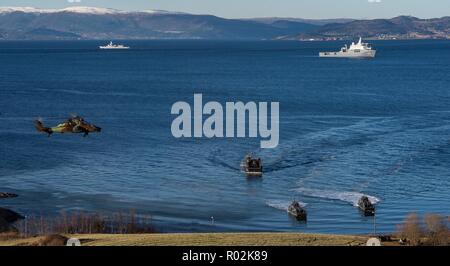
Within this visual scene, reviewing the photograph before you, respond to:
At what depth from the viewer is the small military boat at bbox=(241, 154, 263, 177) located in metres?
73.1

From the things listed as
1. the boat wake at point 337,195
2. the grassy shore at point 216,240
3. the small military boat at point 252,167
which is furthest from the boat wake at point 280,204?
the grassy shore at point 216,240

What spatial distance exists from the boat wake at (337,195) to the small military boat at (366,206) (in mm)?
1886

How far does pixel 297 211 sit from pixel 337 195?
8531 millimetres

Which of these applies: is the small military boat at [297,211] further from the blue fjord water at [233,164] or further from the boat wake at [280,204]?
the boat wake at [280,204]

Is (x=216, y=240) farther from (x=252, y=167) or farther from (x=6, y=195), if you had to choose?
(x=252, y=167)

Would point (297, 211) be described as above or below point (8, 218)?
above

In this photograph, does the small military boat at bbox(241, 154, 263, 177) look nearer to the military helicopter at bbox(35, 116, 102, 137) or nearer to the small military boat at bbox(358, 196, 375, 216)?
the small military boat at bbox(358, 196, 375, 216)

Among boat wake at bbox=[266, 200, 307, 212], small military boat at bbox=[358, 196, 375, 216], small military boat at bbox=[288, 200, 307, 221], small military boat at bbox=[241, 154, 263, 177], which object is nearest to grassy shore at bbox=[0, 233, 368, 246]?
small military boat at bbox=[288, 200, 307, 221]

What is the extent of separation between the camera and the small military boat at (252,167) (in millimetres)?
73062

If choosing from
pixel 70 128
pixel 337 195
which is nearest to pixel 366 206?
pixel 337 195

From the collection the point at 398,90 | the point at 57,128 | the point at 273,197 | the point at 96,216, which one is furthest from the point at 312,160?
the point at 398,90

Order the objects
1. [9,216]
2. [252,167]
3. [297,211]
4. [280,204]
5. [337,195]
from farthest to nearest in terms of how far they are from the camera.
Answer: [252,167] → [337,195] → [280,204] → [9,216] → [297,211]

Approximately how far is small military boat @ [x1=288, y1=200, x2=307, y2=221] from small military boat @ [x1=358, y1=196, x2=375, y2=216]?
4.35 metres

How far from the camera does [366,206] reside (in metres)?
59.3
